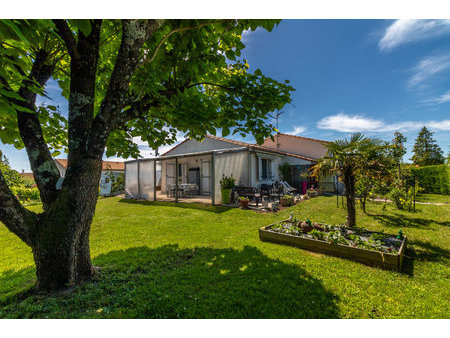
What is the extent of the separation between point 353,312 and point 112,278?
4013 mm

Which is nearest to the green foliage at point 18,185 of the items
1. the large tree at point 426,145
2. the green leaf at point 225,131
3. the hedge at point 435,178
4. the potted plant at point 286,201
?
the green leaf at point 225,131

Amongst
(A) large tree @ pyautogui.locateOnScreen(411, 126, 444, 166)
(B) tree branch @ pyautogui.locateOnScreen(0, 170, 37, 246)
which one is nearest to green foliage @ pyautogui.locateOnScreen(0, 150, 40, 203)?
(B) tree branch @ pyautogui.locateOnScreen(0, 170, 37, 246)

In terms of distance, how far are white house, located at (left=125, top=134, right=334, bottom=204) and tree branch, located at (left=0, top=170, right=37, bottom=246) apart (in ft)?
30.5

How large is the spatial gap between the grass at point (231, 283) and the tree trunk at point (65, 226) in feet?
0.95

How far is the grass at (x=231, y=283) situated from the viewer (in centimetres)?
248

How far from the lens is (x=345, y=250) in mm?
4145

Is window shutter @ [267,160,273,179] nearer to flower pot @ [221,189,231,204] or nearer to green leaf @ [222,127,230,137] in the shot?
flower pot @ [221,189,231,204]

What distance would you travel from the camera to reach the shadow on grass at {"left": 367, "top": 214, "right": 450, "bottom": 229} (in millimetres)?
6652

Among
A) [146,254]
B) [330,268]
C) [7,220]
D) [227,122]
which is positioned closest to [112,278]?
[146,254]

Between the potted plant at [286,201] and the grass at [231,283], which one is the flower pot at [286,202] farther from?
the grass at [231,283]
